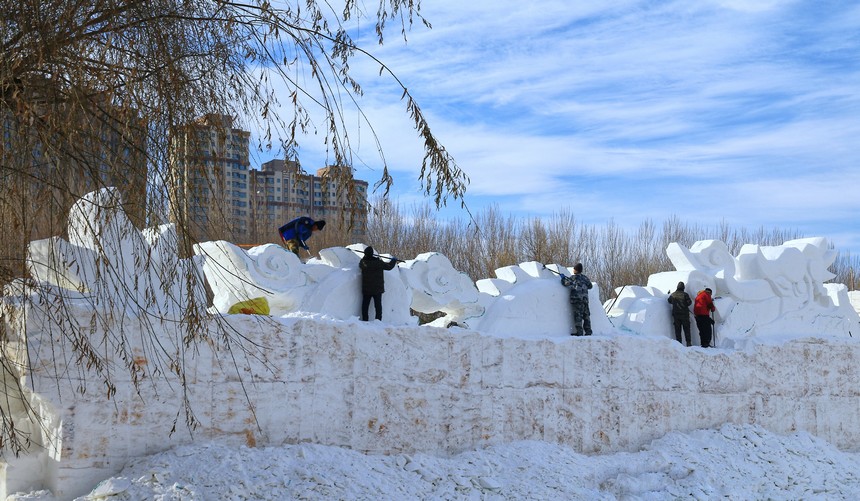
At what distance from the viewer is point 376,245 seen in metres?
20.8

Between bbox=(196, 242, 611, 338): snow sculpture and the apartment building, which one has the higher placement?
the apartment building

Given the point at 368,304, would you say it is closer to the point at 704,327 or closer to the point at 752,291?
the point at 704,327

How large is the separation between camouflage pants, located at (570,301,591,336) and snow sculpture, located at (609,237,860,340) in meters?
1.02

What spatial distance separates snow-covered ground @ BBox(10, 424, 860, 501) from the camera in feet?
19.0

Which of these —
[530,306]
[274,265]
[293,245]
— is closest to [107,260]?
[274,265]

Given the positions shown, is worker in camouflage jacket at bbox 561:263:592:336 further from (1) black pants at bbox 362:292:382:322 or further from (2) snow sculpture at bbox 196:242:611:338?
(1) black pants at bbox 362:292:382:322

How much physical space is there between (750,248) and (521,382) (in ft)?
13.8

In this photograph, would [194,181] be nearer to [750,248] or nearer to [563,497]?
[563,497]

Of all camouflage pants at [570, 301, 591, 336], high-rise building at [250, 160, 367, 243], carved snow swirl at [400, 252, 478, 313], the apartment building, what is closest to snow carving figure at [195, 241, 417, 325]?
carved snow swirl at [400, 252, 478, 313]

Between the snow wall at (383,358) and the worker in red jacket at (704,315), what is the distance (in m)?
0.18

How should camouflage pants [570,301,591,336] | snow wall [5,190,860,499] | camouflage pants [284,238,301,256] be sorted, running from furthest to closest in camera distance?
camouflage pants [570,301,591,336] < camouflage pants [284,238,301,256] < snow wall [5,190,860,499]

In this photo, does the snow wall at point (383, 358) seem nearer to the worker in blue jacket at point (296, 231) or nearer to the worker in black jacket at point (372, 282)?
the worker in black jacket at point (372, 282)

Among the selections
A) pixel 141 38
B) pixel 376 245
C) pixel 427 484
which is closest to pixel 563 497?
pixel 427 484

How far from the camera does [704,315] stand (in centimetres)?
982
